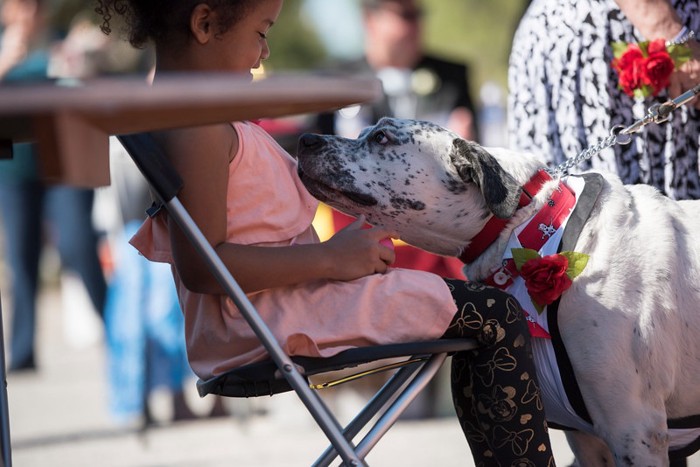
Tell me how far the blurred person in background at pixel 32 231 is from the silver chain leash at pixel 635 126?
14.6 ft

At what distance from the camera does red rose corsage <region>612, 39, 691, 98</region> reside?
9.62ft

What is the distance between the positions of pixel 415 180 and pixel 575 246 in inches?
16.6

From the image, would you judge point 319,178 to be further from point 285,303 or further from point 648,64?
point 648,64

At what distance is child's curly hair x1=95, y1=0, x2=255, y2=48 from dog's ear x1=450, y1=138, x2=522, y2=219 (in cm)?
64

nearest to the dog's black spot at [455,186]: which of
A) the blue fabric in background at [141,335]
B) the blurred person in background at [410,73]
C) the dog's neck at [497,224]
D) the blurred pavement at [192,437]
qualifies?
the dog's neck at [497,224]

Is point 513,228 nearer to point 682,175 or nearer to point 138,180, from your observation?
point 682,175

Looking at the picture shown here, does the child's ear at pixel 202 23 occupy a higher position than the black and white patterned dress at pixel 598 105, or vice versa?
the child's ear at pixel 202 23

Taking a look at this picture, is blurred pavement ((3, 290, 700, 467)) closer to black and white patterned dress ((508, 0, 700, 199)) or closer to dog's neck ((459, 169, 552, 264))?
black and white patterned dress ((508, 0, 700, 199))

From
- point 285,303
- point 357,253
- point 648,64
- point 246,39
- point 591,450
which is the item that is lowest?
point 591,450

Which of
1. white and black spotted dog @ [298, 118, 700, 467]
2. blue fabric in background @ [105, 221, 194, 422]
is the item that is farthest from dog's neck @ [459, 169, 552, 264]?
blue fabric in background @ [105, 221, 194, 422]

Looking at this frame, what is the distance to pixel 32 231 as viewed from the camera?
687cm

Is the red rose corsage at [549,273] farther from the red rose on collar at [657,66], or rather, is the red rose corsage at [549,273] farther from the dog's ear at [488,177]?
the red rose on collar at [657,66]

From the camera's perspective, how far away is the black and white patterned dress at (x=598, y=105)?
3.13 metres

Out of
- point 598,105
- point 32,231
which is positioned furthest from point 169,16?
point 32,231
